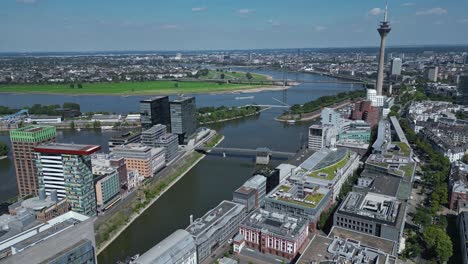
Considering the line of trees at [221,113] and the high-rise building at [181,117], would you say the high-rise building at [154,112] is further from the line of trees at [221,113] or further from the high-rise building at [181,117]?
the line of trees at [221,113]

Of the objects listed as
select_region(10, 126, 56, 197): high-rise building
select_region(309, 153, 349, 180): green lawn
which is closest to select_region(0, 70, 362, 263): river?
select_region(10, 126, 56, 197): high-rise building

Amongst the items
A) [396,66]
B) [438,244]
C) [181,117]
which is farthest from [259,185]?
[396,66]

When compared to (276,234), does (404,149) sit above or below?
above

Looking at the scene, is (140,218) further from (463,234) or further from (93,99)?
(93,99)

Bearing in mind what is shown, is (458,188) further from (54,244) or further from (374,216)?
(54,244)

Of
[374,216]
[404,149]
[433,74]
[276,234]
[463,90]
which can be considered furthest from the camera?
[433,74]

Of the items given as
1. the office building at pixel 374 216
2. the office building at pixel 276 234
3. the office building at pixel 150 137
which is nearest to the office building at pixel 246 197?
the office building at pixel 276 234

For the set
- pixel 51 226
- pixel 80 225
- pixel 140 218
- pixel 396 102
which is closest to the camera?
pixel 80 225

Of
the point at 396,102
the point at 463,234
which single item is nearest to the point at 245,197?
the point at 463,234
